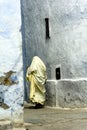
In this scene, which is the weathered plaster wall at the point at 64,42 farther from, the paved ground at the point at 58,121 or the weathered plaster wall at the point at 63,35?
the paved ground at the point at 58,121

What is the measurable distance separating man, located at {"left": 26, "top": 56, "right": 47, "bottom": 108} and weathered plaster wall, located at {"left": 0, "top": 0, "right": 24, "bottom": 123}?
5293 mm

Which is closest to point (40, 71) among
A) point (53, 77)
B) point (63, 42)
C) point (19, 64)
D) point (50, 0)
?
point (53, 77)

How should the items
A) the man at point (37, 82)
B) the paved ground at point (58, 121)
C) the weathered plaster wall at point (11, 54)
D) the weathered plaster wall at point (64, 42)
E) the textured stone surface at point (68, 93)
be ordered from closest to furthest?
the weathered plaster wall at point (11, 54), the paved ground at point (58, 121), the textured stone surface at point (68, 93), the weathered plaster wall at point (64, 42), the man at point (37, 82)

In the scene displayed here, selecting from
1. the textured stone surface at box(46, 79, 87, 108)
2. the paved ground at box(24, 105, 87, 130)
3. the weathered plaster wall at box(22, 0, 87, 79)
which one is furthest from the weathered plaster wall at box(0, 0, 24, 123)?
the weathered plaster wall at box(22, 0, 87, 79)

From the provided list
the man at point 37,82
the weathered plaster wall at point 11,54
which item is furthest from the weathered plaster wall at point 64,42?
the weathered plaster wall at point 11,54

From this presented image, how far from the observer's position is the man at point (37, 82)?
1304 centimetres

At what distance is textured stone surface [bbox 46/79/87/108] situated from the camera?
38.0 ft

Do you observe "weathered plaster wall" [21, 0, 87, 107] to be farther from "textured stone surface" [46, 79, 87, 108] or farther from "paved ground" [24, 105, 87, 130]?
"paved ground" [24, 105, 87, 130]

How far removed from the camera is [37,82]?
13094 millimetres

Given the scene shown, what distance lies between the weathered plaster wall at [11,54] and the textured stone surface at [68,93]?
405 centimetres

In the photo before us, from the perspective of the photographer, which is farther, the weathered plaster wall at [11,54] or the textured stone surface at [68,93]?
the textured stone surface at [68,93]

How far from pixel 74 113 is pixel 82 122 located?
163 centimetres

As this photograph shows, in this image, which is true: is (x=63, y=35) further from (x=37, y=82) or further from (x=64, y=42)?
(x=37, y=82)

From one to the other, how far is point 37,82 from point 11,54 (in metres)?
5.41
